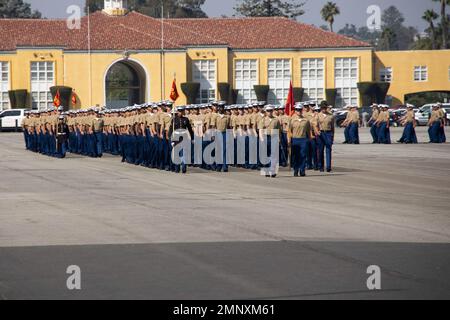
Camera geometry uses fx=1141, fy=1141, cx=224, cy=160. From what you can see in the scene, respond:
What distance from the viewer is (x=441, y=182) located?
25641mm

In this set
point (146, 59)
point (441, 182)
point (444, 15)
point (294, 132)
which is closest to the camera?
point (441, 182)

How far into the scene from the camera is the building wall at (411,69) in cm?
9056

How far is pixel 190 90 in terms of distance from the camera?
3204 inches

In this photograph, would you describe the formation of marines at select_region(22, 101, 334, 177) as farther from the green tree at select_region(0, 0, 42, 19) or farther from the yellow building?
the green tree at select_region(0, 0, 42, 19)

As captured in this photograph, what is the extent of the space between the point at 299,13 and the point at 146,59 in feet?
130

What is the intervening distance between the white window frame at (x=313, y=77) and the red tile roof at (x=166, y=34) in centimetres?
125

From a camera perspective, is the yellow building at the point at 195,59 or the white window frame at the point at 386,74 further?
the white window frame at the point at 386,74

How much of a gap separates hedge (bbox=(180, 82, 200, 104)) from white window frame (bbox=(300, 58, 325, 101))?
9.00 meters

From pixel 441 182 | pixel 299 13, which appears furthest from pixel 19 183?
pixel 299 13

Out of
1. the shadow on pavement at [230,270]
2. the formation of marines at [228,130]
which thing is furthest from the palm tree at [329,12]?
the shadow on pavement at [230,270]

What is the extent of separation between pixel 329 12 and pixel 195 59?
1295 inches

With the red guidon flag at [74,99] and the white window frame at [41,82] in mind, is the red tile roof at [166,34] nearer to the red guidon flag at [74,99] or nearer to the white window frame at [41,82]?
the white window frame at [41,82]

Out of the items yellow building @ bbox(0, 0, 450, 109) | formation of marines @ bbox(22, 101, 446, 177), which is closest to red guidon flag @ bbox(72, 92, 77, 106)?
yellow building @ bbox(0, 0, 450, 109)
